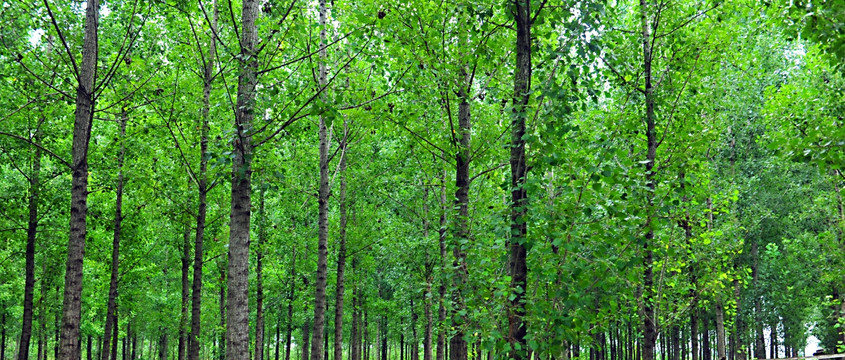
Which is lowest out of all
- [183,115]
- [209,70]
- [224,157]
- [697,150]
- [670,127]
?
[224,157]

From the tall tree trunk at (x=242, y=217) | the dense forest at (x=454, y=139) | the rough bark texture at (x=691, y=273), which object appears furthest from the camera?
the rough bark texture at (x=691, y=273)

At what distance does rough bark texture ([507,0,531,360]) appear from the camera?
565 cm

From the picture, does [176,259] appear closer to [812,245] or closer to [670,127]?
[670,127]

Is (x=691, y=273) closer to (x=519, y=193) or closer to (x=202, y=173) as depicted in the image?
(x=519, y=193)

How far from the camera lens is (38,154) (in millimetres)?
15125

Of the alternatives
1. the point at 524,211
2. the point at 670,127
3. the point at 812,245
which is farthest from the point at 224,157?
the point at 812,245

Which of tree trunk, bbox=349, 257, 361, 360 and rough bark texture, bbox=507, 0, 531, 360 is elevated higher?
rough bark texture, bbox=507, 0, 531, 360

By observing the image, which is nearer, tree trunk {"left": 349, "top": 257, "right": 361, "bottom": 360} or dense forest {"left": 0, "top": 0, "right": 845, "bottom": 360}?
dense forest {"left": 0, "top": 0, "right": 845, "bottom": 360}

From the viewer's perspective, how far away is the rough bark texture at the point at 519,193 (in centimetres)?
565

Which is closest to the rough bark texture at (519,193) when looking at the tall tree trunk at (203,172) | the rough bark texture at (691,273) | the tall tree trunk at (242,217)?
the rough bark texture at (691,273)

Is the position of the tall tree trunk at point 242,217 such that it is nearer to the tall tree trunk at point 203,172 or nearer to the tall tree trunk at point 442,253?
the tall tree trunk at point 442,253

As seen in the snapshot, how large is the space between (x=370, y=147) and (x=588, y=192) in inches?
724

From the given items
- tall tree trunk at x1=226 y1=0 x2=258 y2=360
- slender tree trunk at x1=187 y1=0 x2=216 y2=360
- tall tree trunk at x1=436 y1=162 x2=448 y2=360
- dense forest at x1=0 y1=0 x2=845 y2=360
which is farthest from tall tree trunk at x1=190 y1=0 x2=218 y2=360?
tall tree trunk at x1=226 y1=0 x2=258 y2=360

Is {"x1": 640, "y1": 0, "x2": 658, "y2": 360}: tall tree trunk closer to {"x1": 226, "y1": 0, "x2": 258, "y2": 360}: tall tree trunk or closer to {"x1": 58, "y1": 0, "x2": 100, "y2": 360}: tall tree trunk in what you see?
{"x1": 226, "y1": 0, "x2": 258, "y2": 360}: tall tree trunk
